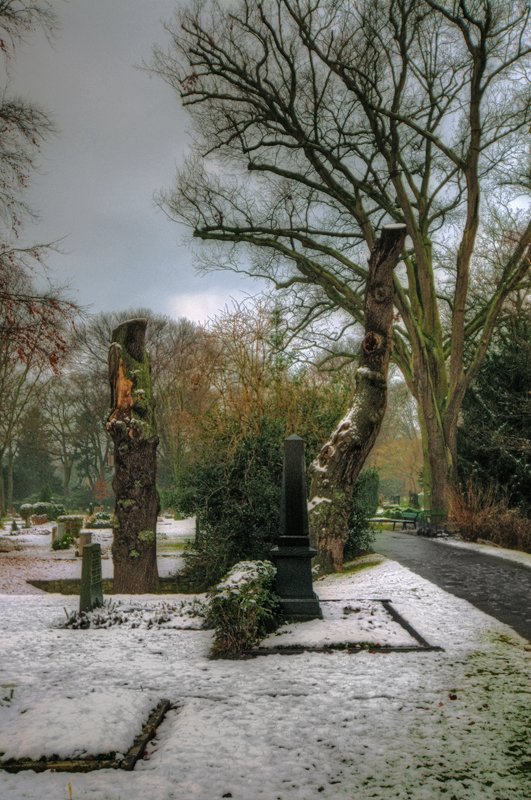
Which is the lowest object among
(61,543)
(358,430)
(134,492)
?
(61,543)

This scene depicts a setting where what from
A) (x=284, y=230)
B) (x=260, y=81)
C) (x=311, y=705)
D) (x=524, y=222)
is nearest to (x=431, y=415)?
(x=284, y=230)

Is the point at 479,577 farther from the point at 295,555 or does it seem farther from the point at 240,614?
the point at 240,614

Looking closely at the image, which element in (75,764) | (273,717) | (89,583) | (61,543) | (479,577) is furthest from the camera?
(61,543)

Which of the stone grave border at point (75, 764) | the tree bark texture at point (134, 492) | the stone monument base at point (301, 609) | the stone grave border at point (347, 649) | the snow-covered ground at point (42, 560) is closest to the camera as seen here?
the stone grave border at point (75, 764)

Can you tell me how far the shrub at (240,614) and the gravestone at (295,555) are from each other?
0.41 m

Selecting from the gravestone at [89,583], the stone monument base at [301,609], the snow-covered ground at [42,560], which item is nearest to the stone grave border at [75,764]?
the stone monument base at [301,609]

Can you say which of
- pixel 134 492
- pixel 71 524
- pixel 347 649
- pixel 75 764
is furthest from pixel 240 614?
pixel 71 524

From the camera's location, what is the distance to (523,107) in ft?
51.6

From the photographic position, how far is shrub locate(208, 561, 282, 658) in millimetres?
5473

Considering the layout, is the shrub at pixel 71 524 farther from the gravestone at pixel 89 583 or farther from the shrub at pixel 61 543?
the gravestone at pixel 89 583

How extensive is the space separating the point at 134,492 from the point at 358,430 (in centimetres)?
408

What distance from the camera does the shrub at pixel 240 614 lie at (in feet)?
18.0

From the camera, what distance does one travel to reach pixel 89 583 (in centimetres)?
697

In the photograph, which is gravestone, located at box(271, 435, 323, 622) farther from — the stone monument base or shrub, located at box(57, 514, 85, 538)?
shrub, located at box(57, 514, 85, 538)
